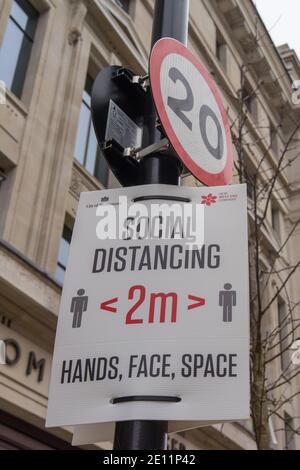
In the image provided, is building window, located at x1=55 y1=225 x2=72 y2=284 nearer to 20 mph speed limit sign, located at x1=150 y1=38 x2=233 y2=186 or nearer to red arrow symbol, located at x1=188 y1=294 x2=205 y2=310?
20 mph speed limit sign, located at x1=150 y1=38 x2=233 y2=186

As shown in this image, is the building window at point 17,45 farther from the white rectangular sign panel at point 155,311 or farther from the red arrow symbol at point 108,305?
the red arrow symbol at point 108,305

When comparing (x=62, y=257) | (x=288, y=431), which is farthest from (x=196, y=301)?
(x=288, y=431)

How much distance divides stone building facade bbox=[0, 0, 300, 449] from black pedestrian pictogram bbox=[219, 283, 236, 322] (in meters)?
5.91

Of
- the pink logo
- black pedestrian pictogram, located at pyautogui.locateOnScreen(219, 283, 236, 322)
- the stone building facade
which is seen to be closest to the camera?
black pedestrian pictogram, located at pyautogui.locateOnScreen(219, 283, 236, 322)

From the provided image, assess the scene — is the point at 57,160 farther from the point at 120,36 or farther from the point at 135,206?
the point at 135,206

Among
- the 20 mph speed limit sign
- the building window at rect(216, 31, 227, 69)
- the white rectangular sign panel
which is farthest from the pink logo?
the building window at rect(216, 31, 227, 69)

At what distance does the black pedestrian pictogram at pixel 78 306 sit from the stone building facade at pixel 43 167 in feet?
19.9

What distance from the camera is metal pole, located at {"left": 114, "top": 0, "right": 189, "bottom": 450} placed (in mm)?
2287

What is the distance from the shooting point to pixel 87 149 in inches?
531

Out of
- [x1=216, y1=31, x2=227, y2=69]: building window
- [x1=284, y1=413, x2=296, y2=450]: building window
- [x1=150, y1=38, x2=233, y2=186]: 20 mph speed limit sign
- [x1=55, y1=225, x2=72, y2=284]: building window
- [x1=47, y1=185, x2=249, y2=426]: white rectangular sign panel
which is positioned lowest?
[x1=47, y1=185, x2=249, y2=426]: white rectangular sign panel

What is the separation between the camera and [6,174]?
1058 centimetres

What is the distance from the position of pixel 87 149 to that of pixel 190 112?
10467mm

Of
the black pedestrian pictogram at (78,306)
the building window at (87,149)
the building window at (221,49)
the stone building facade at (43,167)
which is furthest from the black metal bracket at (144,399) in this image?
the building window at (221,49)

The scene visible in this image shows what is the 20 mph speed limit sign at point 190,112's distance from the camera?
304 centimetres
